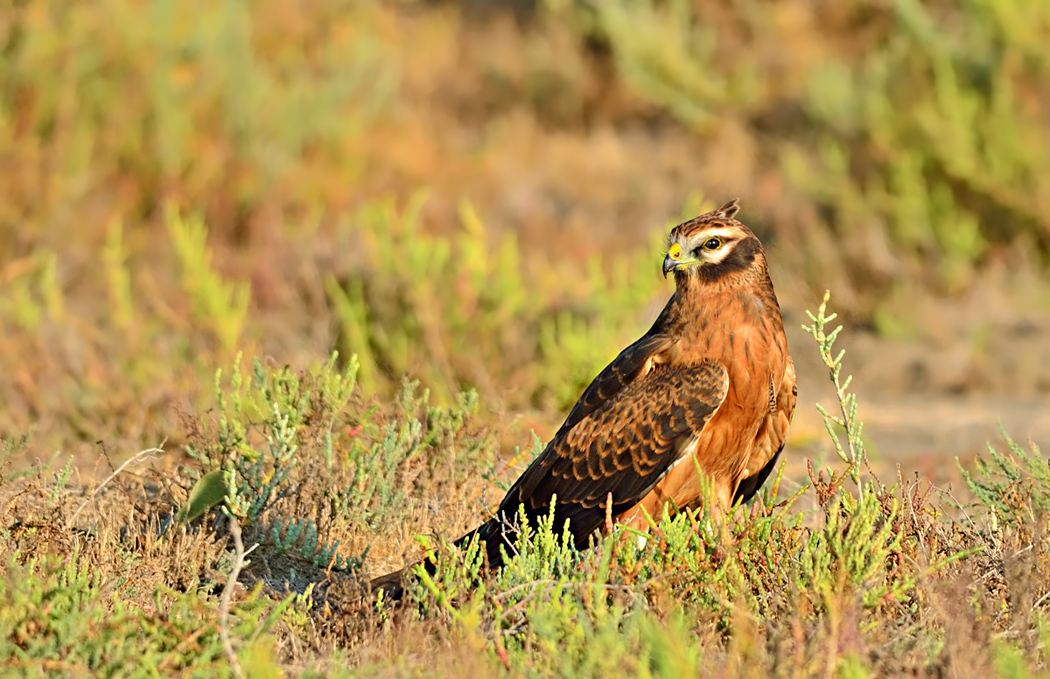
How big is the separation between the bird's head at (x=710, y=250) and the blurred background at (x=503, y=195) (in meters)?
0.70

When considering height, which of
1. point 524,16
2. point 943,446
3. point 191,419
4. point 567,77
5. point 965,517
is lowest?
point 191,419

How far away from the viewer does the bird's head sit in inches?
181

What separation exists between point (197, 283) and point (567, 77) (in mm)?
5651

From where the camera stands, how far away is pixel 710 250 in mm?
4609

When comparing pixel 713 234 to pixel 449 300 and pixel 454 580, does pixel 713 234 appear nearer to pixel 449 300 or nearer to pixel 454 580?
pixel 454 580

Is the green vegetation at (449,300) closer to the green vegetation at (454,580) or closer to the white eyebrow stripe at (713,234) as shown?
the green vegetation at (454,580)

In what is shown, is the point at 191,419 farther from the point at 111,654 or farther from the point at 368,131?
the point at 368,131

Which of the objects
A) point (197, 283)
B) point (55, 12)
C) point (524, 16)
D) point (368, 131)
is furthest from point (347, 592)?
point (524, 16)

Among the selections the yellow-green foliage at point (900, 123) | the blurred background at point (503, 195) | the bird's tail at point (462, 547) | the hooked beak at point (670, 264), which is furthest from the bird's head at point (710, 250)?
the yellow-green foliage at point (900, 123)

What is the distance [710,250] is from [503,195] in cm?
647

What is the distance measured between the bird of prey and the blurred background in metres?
0.75

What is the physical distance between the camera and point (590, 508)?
4.56m

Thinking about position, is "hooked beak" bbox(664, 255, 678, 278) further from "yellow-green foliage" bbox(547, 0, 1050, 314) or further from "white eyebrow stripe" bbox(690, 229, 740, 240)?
"yellow-green foliage" bbox(547, 0, 1050, 314)

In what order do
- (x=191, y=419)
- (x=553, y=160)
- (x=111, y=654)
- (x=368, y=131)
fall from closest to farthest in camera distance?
(x=111, y=654) < (x=191, y=419) < (x=368, y=131) < (x=553, y=160)
